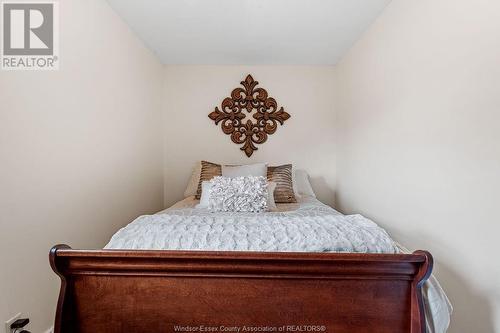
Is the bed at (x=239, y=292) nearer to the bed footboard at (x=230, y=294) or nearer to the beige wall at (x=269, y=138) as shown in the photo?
the bed footboard at (x=230, y=294)

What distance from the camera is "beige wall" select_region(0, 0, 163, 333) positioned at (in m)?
1.31

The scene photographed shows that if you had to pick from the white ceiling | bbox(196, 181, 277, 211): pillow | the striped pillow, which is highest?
Answer: the white ceiling

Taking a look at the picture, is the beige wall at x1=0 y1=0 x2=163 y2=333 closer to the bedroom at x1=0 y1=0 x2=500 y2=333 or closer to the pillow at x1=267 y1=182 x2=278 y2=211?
the bedroom at x1=0 y1=0 x2=500 y2=333

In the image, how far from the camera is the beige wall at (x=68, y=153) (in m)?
1.31

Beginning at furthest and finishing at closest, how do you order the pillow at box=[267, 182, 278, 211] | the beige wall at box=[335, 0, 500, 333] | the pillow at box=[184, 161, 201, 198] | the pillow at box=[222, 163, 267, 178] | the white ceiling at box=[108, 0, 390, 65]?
1. the pillow at box=[184, 161, 201, 198]
2. the pillow at box=[222, 163, 267, 178]
3. the pillow at box=[267, 182, 278, 211]
4. the white ceiling at box=[108, 0, 390, 65]
5. the beige wall at box=[335, 0, 500, 333]

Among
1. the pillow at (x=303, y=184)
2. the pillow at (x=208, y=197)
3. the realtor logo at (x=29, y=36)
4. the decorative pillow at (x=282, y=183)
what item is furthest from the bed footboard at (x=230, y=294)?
the pillow at (x=303, y=184)

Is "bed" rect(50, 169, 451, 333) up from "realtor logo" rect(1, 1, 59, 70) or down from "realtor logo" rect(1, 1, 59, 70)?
down

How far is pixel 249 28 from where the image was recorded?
246cm

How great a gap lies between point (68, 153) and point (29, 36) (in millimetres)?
630

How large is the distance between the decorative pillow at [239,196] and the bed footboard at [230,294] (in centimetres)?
102

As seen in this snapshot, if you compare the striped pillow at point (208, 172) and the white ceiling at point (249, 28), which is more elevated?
the white ceiling at point (249, 28)

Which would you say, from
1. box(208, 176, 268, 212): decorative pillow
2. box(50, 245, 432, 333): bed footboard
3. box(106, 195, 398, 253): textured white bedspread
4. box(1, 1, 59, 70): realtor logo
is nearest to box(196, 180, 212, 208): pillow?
box(208, 176, 268, 212): decorative pillow

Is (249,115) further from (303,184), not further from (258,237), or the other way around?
(258,237)

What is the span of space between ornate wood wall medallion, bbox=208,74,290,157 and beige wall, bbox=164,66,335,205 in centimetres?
7
